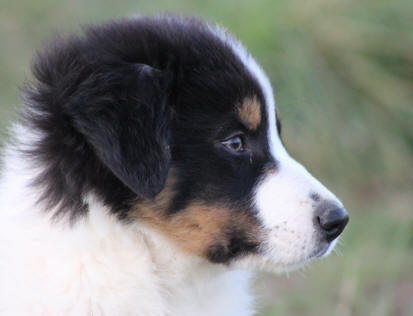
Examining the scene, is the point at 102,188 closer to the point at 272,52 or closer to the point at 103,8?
the point at 272,52

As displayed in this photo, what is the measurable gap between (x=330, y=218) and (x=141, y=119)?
97 cm

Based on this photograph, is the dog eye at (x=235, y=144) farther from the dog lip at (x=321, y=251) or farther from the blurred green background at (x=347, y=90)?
the blurred green background at (x=347, y=90)

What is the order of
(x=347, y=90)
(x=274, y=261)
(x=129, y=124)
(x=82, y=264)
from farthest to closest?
(x=347, y=90) < (x=274, y=261) < (x=82, y=264) < (x=129, y=124)

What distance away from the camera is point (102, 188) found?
3312mm

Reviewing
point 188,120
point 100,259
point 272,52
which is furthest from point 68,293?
point 272,52

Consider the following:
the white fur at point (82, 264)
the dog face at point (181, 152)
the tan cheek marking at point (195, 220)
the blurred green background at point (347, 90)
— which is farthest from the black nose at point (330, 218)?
the blurred green background at point (347, 90)

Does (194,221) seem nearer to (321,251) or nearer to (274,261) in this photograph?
(274,261)

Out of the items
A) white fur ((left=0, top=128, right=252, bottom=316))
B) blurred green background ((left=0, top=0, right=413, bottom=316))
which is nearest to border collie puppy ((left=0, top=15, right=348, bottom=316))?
white fur ((left=0, top=128, right=252, bottom=316))

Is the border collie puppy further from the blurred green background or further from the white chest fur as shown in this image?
the blurred green background

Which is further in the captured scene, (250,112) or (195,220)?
(250,112)

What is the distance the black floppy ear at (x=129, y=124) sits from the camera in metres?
3.04

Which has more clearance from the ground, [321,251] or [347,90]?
[321,251]

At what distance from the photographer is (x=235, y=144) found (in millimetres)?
3467

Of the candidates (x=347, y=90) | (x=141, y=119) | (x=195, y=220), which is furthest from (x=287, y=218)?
(x=347, y=90)
